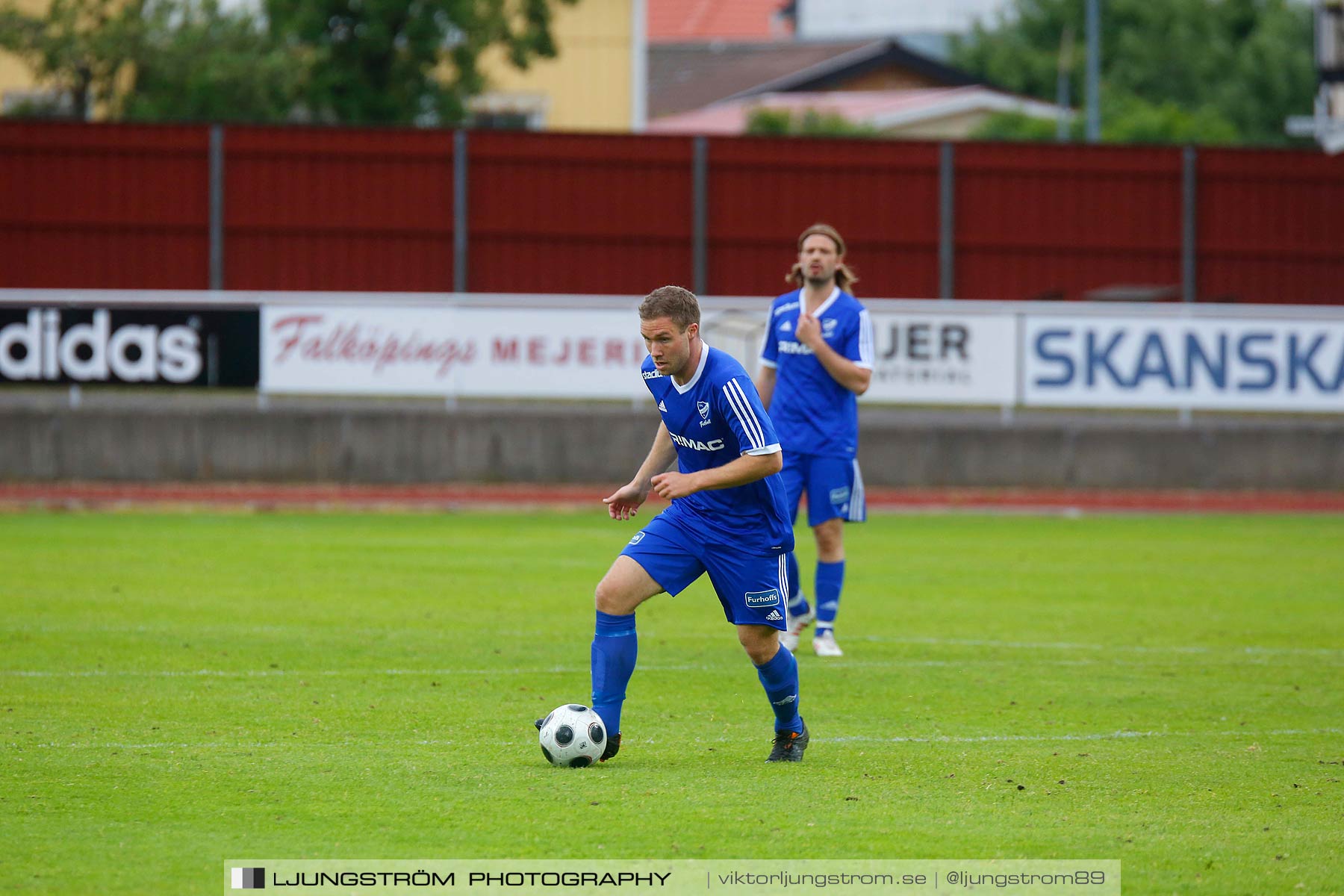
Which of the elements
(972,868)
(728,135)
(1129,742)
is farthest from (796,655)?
(728,135)

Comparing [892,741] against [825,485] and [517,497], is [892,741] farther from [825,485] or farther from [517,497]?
[517,497]

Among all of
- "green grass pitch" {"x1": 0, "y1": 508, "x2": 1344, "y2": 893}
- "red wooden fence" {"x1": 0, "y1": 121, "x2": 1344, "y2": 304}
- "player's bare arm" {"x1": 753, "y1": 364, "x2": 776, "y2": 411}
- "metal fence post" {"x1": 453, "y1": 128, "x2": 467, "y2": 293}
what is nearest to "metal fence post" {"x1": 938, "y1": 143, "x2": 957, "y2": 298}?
"red wooden fence" {"x1": 0, "y1": 121, "x2": 1344, "y2": 304}

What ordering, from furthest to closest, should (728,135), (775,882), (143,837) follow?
(728,135) → (143,837) → (775,882)

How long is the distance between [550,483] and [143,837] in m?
14.7

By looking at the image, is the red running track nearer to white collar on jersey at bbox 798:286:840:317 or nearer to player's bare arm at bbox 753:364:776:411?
player's bare arm at bbox 753:364:776:411

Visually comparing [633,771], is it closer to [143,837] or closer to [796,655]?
[143,837]

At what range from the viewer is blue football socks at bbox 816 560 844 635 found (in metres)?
10.4

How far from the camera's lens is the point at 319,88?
34.5 meters

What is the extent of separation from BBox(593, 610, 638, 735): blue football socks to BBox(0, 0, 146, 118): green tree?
3092 centimetres

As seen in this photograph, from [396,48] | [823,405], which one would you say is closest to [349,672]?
[823,405]

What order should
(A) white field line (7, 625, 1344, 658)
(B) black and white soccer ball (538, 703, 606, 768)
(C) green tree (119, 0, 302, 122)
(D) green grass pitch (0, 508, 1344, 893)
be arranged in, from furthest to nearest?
(C) green tree (119, 0, 302, 122), (A) white field line (7, 625, 1344, 658), (B) black and white soccer ball (538, 703, 606, 768), (D) green grass pitch (0, 508, 1344, 893)

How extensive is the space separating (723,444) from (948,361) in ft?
47.0

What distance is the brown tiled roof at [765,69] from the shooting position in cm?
6131

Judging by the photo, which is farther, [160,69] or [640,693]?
[160,69]
